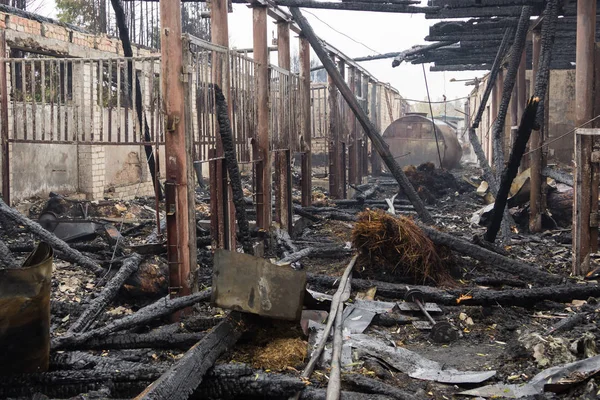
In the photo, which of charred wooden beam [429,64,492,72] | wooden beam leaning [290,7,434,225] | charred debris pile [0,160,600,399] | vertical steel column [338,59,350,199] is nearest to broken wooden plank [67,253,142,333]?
charred debris pile [0,160,600,399]

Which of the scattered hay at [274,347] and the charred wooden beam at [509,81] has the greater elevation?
the charred wooden beam at [509,81]

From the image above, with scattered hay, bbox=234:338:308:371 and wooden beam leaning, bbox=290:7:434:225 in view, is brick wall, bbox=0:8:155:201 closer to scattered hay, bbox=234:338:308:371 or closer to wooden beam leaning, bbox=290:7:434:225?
wooden beam leaning, bbox=290:7:434:225

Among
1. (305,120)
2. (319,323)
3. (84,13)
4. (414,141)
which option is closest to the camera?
(319,323)

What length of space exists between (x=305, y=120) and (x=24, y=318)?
9.13m

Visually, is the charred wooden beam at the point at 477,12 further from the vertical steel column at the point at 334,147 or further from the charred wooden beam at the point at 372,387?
the charred wooden beam at the point at 372,387

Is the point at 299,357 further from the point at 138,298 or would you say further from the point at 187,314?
the point at 138,298

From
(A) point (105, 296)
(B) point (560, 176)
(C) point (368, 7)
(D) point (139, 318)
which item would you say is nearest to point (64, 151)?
(C) point (368, 7)

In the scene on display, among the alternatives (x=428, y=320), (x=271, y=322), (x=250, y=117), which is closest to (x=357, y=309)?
(x=428, y=320)

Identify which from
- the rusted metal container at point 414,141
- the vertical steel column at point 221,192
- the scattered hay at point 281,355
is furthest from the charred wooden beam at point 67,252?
the rusted metal container at point 414,141

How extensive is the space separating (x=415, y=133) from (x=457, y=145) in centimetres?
253

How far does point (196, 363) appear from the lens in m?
4.08

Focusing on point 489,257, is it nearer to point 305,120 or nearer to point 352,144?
point 305,120

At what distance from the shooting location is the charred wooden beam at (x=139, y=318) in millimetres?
4867

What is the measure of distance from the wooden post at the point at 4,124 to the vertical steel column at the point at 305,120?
5.22 meters
